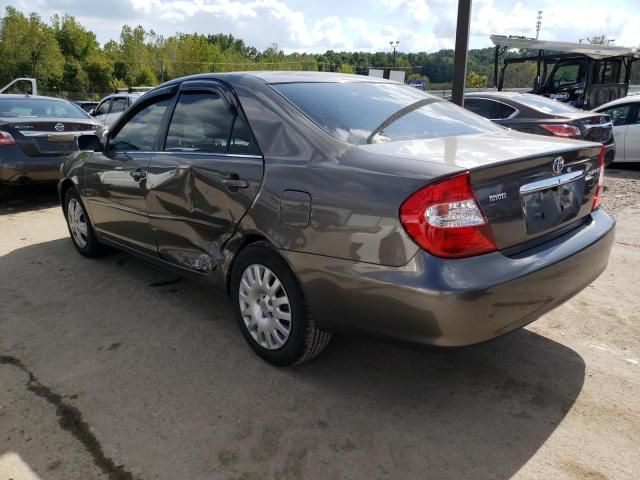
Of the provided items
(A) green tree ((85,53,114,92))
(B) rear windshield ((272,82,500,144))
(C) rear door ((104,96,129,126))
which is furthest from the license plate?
(A) green tree ((85,53,114,92))

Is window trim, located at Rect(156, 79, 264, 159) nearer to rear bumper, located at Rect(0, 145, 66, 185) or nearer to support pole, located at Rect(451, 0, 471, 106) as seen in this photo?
support pole, located at Rect(451, 0, 471, 106)

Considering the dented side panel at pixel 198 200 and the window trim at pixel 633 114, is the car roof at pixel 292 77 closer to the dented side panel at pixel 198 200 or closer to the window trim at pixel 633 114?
the dented side panel at pixel 198 200

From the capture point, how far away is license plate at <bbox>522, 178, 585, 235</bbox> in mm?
2590

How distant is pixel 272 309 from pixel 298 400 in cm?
51

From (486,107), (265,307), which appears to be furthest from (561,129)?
(265,307)

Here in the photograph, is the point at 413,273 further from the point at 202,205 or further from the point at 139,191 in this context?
the point at 139,191

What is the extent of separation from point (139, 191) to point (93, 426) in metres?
1.83

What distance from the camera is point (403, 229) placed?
2346mm

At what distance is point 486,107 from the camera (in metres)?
8.62

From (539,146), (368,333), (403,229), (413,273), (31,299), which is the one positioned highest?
(539,146)

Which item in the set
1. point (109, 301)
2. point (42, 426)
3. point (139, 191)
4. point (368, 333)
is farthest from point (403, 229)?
point (109, 301)

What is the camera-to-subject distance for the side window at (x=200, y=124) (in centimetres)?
335

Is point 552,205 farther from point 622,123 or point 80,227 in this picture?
point 622,123

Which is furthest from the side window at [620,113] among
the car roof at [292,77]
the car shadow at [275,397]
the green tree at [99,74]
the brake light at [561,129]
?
→ the green tree at [99,74]
